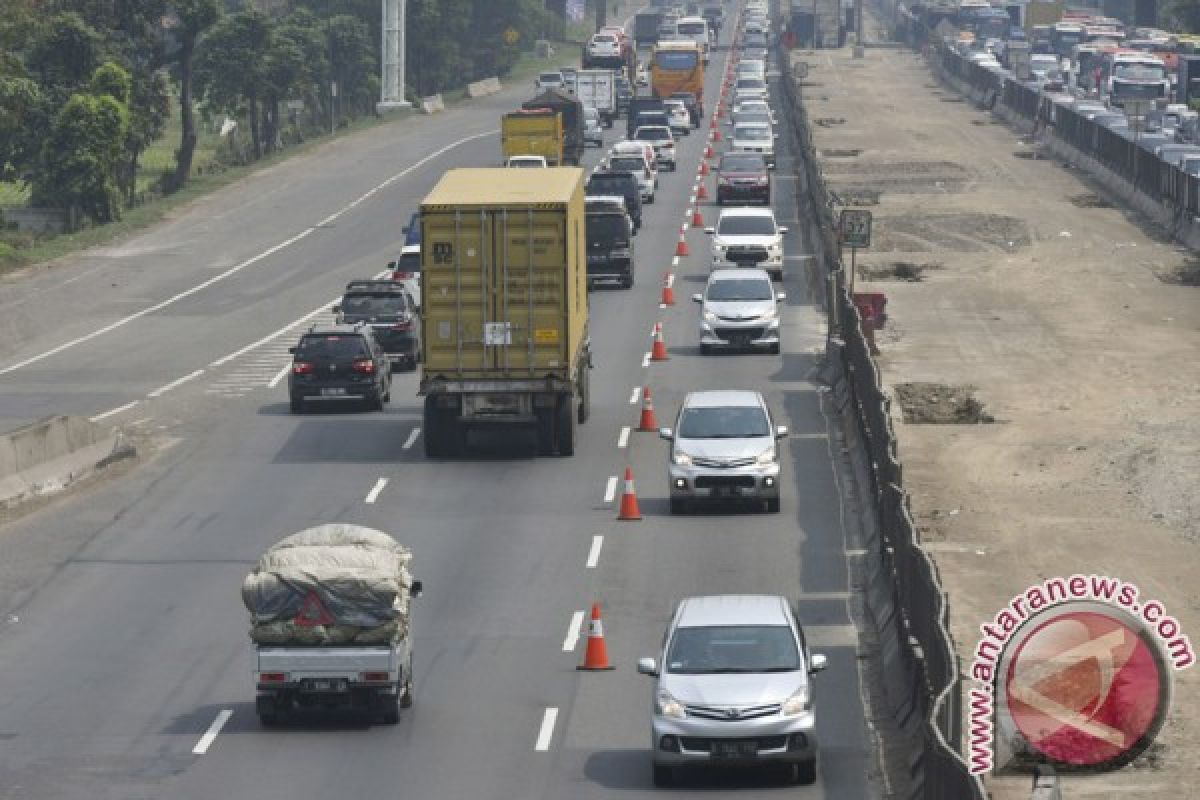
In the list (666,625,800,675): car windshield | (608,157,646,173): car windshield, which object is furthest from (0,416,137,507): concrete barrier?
(608,157,646,173): car windshield

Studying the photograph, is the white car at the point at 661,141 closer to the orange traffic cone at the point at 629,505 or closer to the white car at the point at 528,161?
the white car at the point at 528,161

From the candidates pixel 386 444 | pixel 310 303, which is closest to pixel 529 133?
pixel 310 303

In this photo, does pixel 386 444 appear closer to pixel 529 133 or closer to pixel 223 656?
pixel 223 656

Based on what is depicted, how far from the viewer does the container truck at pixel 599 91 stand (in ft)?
392

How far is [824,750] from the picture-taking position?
26484mm

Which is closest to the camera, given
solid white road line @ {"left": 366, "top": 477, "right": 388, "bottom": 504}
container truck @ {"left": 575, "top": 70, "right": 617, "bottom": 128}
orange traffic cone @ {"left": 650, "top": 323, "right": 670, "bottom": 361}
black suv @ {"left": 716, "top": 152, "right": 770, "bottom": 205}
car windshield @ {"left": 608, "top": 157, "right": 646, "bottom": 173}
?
solid white road line @ {"left": 366, "top": 477, "right": 388, "bottom": 504}

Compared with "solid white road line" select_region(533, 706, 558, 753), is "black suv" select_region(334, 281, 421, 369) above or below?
below

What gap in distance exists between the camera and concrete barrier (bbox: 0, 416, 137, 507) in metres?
41.6

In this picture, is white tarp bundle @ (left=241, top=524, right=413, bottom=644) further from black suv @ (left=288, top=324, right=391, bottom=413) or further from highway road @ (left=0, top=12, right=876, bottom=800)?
black suv @ (left=288, top=324, right=391, bottom=413)

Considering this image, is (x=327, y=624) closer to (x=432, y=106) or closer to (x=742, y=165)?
(x=742, y=165)

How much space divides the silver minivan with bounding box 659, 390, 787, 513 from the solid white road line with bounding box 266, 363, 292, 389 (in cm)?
1625

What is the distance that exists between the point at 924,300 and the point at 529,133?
28.4 m

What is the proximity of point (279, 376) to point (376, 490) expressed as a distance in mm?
13892

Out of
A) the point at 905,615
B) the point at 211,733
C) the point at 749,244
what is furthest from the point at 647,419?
the point at 749,244
